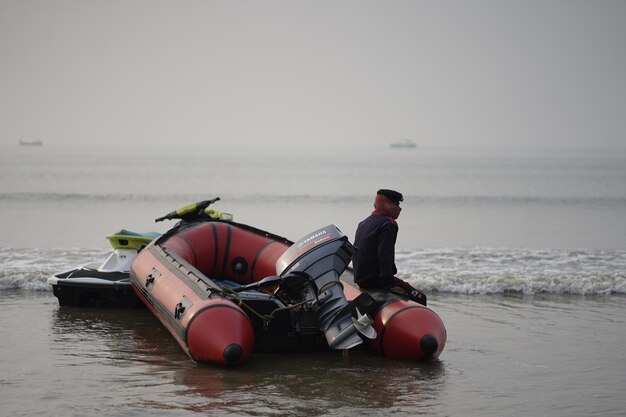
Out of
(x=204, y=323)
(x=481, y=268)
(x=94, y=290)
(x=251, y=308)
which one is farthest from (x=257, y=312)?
(x=481, y=268)

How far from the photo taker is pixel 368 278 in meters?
7.02

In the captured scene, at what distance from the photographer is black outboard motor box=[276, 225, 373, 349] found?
6.39 metres

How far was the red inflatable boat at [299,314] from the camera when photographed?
6234 mm

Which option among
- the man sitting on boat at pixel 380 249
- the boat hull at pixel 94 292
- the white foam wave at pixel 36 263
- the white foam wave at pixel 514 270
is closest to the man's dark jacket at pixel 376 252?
the man sitting on boat at pixel 380 249

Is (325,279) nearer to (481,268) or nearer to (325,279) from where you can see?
(325,279)

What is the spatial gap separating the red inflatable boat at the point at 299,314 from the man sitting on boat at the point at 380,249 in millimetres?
125

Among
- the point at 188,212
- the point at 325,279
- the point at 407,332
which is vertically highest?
the point at 188,212

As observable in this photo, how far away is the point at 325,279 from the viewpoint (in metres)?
6.65

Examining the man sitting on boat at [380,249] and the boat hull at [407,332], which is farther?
the man sitting on boat at [380,249]

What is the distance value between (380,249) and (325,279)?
545 mm

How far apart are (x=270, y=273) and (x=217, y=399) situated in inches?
116

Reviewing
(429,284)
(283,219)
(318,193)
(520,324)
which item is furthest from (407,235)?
(318,193)

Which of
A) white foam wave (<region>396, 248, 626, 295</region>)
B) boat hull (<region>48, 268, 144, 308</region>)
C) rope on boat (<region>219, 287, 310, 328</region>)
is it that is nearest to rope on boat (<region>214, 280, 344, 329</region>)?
rope on boat (<region>219, 287, 310, 328</region>)

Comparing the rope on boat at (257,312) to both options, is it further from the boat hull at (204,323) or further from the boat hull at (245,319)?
the boat hull at (204,323)
